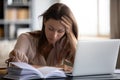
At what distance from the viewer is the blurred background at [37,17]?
15.0 feet

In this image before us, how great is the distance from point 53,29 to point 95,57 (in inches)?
19.3

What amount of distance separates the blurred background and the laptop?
290cm

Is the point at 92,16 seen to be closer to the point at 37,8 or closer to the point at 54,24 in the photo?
the point at 37,8

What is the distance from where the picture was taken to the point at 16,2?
4.86 metres

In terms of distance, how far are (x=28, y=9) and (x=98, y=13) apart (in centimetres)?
129

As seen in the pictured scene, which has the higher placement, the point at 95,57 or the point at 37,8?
the point at 37,8

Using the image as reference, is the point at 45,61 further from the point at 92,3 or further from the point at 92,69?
the point at 92,3

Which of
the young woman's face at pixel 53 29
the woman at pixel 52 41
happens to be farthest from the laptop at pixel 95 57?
the young woman's face at pixel 53 29

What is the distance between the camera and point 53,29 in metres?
1.89

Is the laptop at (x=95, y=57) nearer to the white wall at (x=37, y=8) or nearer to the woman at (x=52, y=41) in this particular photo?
the woman at (x=52, y=41)

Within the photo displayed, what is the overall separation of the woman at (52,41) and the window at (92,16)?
2535mm

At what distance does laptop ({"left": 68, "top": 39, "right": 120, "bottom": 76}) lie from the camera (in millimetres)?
1452

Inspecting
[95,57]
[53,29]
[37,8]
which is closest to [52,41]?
[53,29]

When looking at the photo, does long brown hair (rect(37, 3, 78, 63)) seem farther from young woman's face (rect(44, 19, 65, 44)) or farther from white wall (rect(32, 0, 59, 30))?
white wall (rect(32, 0, 59, 30))
